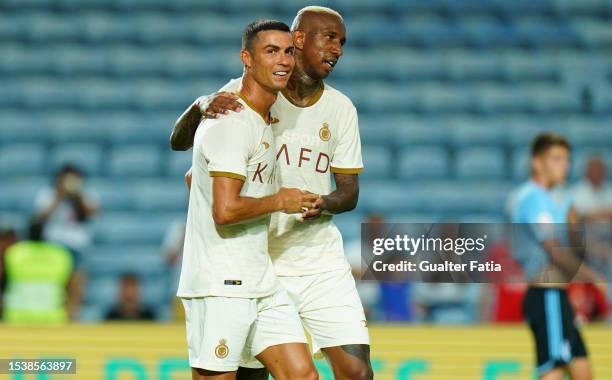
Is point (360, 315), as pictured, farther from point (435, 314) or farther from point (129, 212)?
point (129, 212)

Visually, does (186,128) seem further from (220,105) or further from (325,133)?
(325,133)

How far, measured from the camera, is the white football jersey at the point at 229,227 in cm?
362

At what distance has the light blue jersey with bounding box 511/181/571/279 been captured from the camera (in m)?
5.40

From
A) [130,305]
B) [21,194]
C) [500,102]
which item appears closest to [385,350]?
[130,305]

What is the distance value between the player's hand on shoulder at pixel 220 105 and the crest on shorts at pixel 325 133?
1.68 ft

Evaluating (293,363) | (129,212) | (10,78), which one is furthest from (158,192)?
(293,363)

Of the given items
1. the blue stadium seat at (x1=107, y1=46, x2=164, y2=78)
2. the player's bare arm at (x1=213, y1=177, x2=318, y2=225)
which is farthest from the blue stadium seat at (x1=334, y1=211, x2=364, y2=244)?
the player's bare arm at (x1=213, y1=177, x2=318, y2=225)

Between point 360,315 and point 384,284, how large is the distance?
3141 millimetres

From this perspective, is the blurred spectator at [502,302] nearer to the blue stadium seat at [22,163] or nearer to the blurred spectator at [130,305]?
the blurred spectator at [130,305]

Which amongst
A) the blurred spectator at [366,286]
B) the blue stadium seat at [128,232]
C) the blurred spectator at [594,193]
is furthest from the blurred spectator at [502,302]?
the blue stadium seat at [128,232]

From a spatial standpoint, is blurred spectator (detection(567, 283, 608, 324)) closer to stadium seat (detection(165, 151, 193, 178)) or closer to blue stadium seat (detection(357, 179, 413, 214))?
blue stadium seat (detection(357, 179, 413, 214))

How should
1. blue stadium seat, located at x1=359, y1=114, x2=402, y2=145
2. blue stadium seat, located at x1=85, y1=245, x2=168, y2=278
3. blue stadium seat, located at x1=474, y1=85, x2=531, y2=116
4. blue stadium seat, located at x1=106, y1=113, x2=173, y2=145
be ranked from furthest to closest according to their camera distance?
blue stadium seat, located at x1=474, y1=85, x2=531, y2=116, blue stadium seat, located at x1=106, y1=113, x2=173, y2=145, blue stadium seat, located at x1=359, y1=114, x2=402, y2=145, blue stadium seat, located at x1=85, y1=245, x2=168, y2=278

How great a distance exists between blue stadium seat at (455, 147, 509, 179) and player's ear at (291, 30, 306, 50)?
5.83 m

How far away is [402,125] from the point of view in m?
10.1
